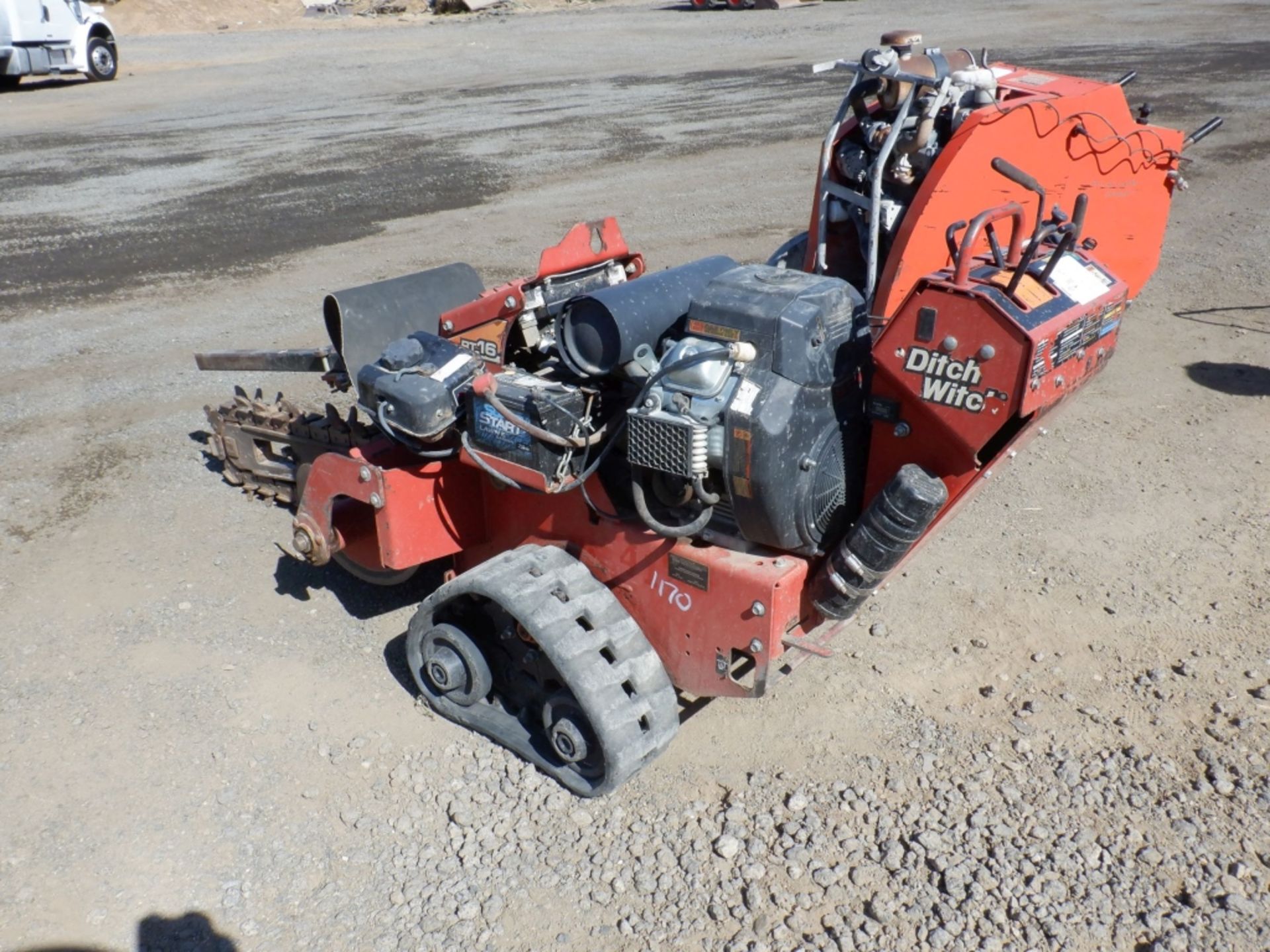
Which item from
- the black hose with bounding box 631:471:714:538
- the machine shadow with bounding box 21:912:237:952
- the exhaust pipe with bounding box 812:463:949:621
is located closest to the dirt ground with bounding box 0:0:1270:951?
the machine shadow with bounding box 21:912:237:952

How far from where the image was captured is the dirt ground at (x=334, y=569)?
3.95m

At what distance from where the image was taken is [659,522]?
3.71 meters

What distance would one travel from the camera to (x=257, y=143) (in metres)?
14.8

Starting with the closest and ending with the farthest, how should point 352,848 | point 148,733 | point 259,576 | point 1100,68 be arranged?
point 352,848 → point 148,733 → point 259,576 → point 1100,68

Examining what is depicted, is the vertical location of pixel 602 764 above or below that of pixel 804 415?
below

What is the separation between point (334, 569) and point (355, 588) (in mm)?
211

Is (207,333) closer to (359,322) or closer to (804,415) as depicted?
(359,322)

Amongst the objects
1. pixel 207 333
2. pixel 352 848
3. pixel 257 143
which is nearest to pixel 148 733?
pixel 352 848

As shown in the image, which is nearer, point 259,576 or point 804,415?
point 804,415

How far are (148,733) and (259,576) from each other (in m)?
1.11

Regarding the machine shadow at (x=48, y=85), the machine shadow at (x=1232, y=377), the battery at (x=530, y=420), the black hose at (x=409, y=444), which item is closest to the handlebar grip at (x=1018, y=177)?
the battery at (x=530, y=420)

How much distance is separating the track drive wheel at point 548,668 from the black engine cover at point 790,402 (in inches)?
24.7

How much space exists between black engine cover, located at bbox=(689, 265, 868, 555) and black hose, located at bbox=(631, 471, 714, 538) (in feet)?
0.41

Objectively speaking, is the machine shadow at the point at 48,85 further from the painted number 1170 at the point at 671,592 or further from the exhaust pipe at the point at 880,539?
the exhaust pipe at the point at 880,539
